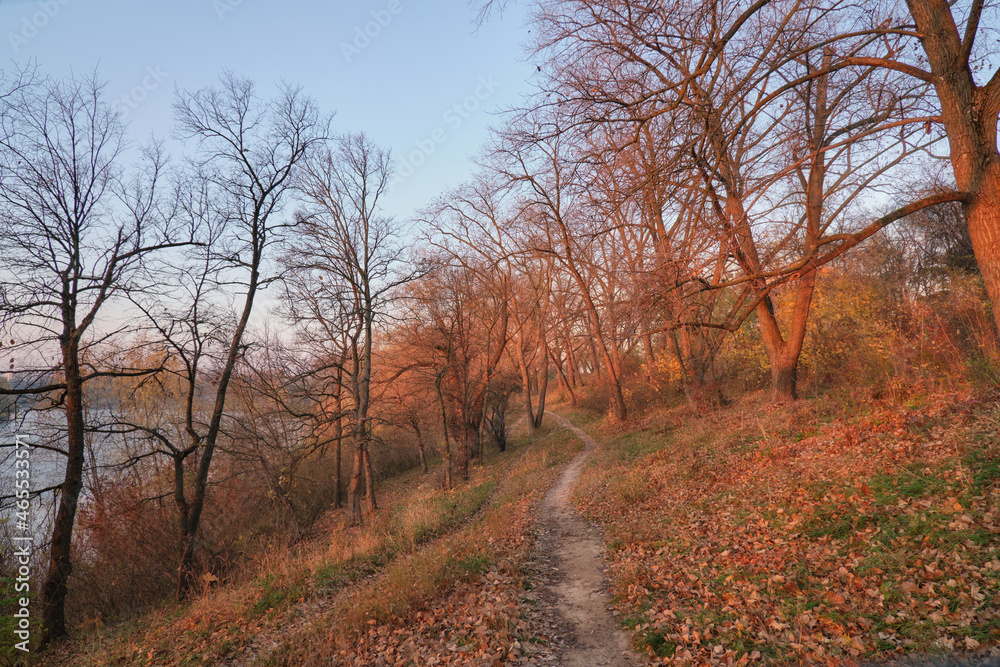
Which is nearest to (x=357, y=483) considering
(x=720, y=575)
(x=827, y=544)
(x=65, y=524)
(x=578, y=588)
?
(x=65, y=524)

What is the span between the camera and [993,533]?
14.1 feet

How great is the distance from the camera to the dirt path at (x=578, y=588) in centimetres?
482

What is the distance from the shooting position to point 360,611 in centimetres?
611

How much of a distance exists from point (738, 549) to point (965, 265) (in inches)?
576

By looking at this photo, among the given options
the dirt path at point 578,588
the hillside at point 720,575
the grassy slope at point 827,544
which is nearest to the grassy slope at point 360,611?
the hillside at point 720,575

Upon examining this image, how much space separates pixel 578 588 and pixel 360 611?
317cm

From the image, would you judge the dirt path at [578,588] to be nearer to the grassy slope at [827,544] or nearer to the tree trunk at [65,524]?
the grassy slope at [827,544]

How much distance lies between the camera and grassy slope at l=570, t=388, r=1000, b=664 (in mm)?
3885

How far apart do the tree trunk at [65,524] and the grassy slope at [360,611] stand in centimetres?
57

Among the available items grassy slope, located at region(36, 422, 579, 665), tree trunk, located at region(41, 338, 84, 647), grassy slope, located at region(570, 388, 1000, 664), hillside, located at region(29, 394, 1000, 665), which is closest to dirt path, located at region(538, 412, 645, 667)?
hillside, located at region(29, 394, 1000, 665)

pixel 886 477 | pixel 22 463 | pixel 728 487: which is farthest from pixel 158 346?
pixel 886 477

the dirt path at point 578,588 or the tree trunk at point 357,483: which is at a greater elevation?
the tree trunk at point 357,483

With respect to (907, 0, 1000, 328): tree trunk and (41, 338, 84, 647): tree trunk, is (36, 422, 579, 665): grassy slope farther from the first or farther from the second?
(907, 0, 1000, 328): tree trunk

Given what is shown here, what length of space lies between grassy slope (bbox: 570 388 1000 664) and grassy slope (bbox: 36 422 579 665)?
1.89 meters
